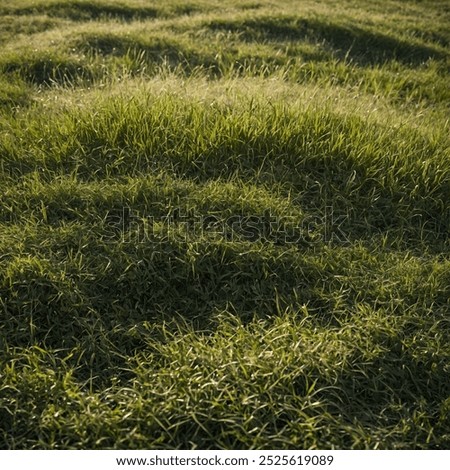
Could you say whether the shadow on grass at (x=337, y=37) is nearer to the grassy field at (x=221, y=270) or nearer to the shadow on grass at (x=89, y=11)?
the shadow on grass at (x=89, y=11)

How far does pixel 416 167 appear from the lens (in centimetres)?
330

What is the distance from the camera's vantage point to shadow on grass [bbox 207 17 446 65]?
720 cm

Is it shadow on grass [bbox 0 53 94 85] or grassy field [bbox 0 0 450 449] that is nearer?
grassy field [bbox 0 0 450 449]

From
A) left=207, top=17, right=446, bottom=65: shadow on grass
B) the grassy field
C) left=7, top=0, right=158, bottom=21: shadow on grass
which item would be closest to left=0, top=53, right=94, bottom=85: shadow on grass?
the grassy field

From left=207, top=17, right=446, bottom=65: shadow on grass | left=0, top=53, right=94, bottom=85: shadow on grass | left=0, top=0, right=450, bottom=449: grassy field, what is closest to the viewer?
left=0, top=0, right=450, bottom=449: grassy field

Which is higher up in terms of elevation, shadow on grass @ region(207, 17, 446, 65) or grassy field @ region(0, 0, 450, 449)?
shadow on grass @ region(207, 17, 446, 65)

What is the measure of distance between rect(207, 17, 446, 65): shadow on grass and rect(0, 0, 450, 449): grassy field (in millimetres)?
3169

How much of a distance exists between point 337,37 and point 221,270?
20.5ft

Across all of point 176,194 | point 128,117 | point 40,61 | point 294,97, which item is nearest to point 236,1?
point 40,61

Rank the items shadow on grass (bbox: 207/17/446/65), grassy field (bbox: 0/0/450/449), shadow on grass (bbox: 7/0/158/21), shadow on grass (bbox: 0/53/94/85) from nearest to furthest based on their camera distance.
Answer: grassy field (bbox: 0/0/450/449), shadow on grass (bbox: 0/53/94/85), shadow on grass (bbox: 207/17/446/65), shadow on grass (bbox: 7/0/158/21)

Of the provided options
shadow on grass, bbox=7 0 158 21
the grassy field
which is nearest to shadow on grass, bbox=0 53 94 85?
the grassy field

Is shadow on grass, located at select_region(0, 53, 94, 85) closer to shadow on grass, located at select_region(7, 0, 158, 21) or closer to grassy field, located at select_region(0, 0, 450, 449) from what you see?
grassy field, located at select_region(0, 0, 450, 449)

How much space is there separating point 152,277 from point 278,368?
0.84m

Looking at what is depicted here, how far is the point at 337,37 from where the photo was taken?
7.71 m
